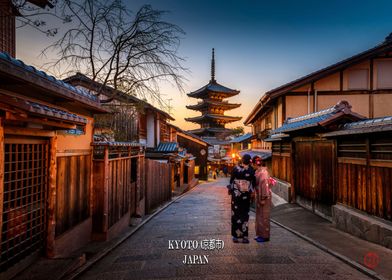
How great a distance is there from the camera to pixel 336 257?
5.53 m

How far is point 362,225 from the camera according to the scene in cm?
680

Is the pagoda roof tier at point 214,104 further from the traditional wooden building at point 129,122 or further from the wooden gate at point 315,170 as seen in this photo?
the wooden gate at point 315,170

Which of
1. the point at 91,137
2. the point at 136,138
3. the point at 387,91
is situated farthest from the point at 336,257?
the point at 136,138

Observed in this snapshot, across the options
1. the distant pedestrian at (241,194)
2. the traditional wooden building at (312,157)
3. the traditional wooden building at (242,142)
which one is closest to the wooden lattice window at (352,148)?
the traditional wooden building at (312,157)

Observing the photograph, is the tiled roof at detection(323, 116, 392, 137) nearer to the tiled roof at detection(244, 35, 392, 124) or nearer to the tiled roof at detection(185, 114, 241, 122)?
the tiled roof at detection(244, 35, 392, 124)

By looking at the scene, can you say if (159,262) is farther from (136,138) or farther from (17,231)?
(136,138)

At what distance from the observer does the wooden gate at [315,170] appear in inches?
364

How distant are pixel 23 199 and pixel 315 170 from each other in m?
9.07

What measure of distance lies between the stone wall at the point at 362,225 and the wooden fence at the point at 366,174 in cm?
16

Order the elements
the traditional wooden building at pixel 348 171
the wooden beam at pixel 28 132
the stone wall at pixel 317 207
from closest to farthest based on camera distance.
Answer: the wooden beam at pixel 28 132 < the traditional wooden building at pixel 348 171 < the stone wall at pixel 317 207

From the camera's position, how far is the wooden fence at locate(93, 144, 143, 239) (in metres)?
7.30

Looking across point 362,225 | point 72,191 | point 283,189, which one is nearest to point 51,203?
point 72,191

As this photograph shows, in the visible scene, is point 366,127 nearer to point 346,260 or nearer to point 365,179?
point 365,179

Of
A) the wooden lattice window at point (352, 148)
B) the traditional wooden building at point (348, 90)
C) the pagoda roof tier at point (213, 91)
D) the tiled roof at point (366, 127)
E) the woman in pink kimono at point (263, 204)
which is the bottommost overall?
the woman in pink kimono at point (263, 204)
